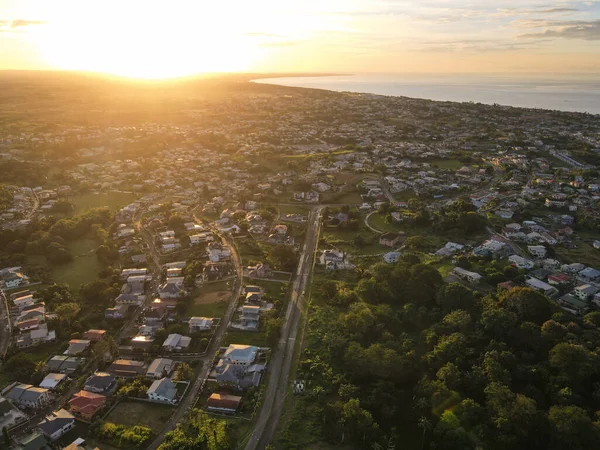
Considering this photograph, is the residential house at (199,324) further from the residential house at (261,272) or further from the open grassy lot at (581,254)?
the open grassy lot at (581,254)

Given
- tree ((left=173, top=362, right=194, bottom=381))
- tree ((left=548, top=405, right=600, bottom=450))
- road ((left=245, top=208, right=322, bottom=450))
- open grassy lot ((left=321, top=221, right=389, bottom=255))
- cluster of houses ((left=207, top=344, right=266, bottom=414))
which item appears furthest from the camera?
open grassy lot ((left=321, top=221, right=389, bottom=255))

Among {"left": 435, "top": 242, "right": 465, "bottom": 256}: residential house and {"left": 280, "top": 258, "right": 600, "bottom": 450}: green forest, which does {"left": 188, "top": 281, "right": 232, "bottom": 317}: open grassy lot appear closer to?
{"left": 280, "top": 258, "right": 600, "bottom": 450}: green forest

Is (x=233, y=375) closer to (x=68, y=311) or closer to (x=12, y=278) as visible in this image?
(x=68, y=311)

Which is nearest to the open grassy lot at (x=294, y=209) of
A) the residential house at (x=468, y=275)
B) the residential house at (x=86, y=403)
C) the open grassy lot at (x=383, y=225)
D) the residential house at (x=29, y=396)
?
the open grassy lot at (x=383, y=225)

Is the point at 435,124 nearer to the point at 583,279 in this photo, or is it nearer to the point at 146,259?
the point at 583,279

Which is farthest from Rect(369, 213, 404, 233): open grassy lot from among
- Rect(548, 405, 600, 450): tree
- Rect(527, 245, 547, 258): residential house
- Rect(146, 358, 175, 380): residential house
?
Rect(146, 358, 175, 380): residential house

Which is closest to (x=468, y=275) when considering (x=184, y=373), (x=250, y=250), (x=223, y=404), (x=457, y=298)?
(x=457, y=298)

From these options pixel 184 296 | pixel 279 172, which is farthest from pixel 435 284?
pixel 279 172
